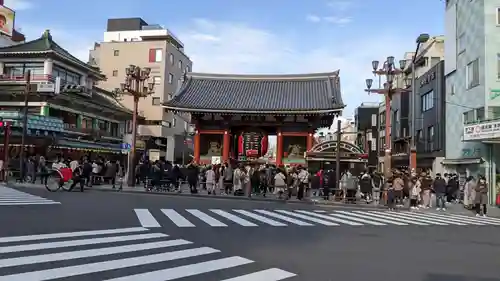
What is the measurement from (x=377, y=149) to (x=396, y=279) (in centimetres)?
5399

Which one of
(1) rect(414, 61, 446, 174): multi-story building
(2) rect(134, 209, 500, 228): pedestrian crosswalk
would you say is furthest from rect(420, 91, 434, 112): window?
(2) rect(134, 209, 500, 228): pedestrian crosswalk

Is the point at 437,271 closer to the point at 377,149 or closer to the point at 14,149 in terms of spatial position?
the point at 14,149

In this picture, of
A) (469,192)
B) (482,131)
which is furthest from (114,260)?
(482,131)

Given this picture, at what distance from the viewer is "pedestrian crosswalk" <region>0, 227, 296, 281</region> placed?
6.55m

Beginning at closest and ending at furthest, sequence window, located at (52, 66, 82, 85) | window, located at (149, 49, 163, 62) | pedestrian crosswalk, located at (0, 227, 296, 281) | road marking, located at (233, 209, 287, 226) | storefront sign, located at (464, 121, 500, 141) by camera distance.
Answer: pedestrian crosswalk, located at (0, 227, 296, 281)
road marking, located at (233, 209, 287, 226)
storefront sign, located at (464, 121, 500, 141)
window, located at (52, 66, 82, 85)
window, located at (149, 49, 163, 62)

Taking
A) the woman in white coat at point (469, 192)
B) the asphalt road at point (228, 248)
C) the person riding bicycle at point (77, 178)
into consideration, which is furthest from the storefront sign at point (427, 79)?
the person riding bicycle at point (77, 178)

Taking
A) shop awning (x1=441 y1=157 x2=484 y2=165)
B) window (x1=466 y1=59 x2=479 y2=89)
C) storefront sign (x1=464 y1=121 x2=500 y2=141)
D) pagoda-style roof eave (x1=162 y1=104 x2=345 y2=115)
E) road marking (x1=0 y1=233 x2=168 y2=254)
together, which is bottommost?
road marking (x1=0 y1=233 x2=168 y2=254)

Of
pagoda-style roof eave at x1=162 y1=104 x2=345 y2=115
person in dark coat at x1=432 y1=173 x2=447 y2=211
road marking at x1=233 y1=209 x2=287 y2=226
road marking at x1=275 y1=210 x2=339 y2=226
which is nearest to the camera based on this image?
road marking at x1=233 y1=209 x2=287 y2=226

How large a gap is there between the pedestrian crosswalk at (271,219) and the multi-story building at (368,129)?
41.8m

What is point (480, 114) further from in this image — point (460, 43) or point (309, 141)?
point (309, 141)

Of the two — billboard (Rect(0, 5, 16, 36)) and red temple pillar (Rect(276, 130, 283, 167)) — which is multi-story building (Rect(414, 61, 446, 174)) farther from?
billboard (Rect(0, 5, 16, 36))

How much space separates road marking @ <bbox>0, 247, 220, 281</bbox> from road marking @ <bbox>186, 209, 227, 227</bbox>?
4.02 m

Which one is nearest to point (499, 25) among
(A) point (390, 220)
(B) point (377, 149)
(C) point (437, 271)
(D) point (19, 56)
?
(A) point (390, 220)

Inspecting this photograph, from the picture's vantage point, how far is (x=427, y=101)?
1608 inches
